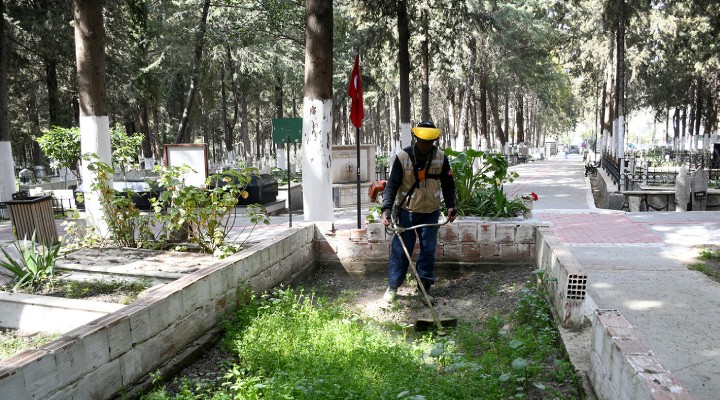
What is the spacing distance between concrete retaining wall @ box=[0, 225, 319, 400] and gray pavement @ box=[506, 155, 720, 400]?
120 inches

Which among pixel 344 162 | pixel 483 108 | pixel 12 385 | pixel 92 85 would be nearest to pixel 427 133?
pixel 12 385

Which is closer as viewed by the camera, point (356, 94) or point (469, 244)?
point (469, 244)

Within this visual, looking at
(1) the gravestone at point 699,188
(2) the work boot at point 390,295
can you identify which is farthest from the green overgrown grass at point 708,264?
(1) the gravestone at point 699,188

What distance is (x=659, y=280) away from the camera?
609cm

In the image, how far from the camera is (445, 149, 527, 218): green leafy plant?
751 centimetres

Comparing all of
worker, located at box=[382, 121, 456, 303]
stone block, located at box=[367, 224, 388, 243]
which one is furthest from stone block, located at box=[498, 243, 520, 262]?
stone block, located at box=[367, 224, 388, 243]

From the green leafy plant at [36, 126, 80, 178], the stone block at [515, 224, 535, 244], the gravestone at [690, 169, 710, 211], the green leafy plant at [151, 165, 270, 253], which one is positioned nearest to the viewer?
the green leafy plant at [151, 165, 270, 253]

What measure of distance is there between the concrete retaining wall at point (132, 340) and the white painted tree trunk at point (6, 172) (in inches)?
497

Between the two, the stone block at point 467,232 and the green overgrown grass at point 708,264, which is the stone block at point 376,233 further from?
the green overgrown grass at point 708,264

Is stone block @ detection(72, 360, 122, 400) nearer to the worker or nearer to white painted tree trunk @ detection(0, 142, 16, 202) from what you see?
the worker

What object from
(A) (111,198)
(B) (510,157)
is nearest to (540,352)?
(A) (111,198)

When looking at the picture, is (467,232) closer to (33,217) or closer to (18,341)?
(18,341)

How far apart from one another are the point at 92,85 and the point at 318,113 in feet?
10.9

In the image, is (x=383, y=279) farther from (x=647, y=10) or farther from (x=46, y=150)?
(x=647, y=10)
